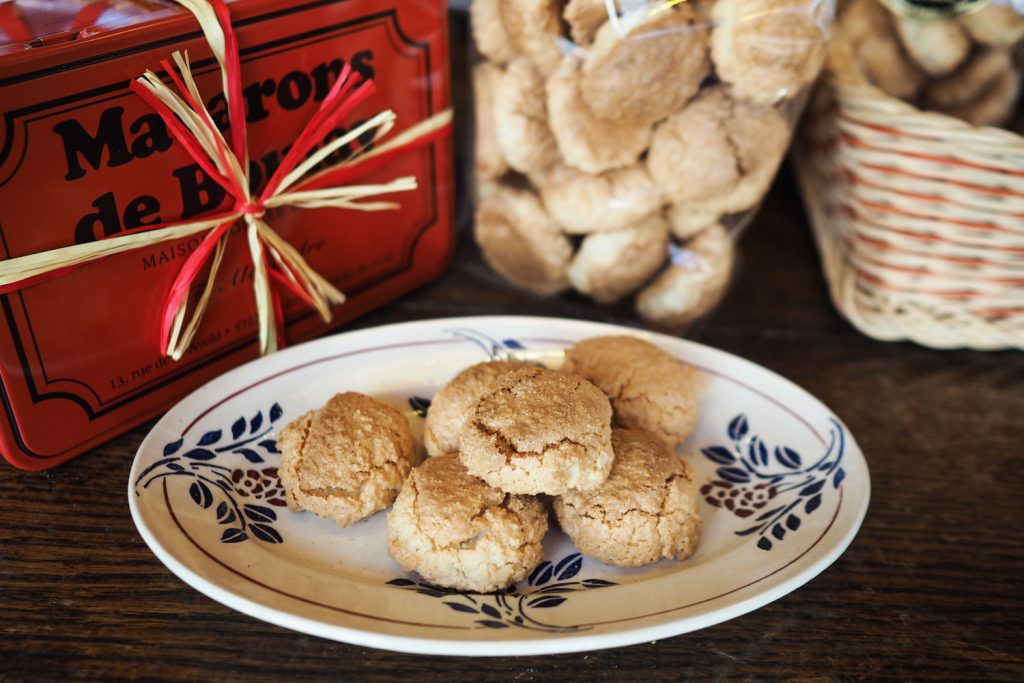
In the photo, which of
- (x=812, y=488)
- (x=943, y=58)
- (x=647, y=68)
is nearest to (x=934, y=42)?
(x=943, y=58)

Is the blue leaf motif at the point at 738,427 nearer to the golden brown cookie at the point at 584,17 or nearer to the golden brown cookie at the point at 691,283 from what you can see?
the golden brown cookie at the point at 691,283

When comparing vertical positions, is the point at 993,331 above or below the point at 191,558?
below

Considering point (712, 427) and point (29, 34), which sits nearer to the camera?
point (29, 34)

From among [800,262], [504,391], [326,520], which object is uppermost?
[504,391]

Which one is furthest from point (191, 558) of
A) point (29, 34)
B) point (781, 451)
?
point (781, 451)

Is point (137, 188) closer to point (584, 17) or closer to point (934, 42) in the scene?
point (584, 17)

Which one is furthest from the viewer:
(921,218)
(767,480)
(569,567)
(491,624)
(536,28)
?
(921,218)

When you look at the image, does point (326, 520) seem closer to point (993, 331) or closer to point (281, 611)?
point (281, 611)

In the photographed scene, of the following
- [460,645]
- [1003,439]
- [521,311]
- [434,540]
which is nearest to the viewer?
[460,645]
